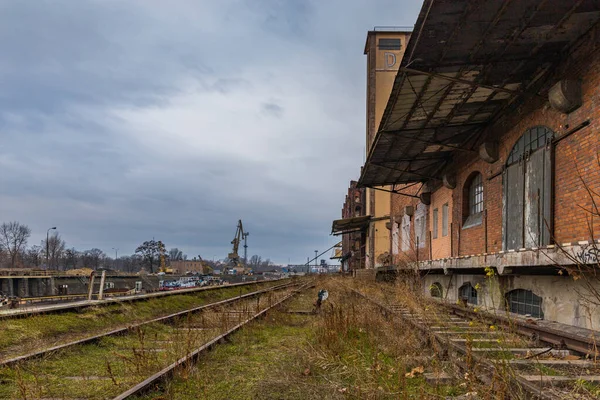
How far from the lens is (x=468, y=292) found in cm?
1320

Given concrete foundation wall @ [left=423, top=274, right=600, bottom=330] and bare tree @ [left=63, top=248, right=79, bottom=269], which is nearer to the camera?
concrete foundation wall @ [left=423, top=274, right=600, bottom=330]

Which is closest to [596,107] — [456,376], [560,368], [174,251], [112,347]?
[560,368]

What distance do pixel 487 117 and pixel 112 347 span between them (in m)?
11.2

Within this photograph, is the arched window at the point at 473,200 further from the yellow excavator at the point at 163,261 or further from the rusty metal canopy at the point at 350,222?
the yellow excavator at the point at 163,261

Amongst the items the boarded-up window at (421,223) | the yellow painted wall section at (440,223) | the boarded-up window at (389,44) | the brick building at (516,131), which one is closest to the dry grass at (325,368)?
the brick building at (516,131)

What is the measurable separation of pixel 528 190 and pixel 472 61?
134 inches

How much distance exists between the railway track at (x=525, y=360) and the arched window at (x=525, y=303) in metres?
2.05

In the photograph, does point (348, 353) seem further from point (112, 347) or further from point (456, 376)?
point (112, 347)

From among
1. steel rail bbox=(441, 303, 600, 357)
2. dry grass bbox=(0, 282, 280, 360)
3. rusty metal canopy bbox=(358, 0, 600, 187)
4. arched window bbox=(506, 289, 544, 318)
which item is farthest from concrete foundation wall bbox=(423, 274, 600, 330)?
dry grass bbox=(0, 282, 280, 360)

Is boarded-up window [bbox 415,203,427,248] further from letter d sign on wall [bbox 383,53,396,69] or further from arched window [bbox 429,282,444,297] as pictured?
letter d sign on wall [bbox 383,53,396,69]

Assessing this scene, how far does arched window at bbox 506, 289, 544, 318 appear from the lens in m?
8.98

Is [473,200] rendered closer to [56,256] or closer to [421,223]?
[421,223]

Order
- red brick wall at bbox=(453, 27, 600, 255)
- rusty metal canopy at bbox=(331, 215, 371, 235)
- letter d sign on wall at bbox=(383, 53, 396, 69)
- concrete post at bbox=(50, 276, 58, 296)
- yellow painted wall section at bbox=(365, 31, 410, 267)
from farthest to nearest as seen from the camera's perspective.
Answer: concrete post at bbox=(50, 276, 58, 296)
letter d sign on wall at bbox=(383, 53, 396, 69)
yellow painted wall section at bbox=(365, 31, 410, 267)
rusty metal canopy at bbox=(331, 215, 371, 235)
red brick wall at bbox=(453, 27, 600, 255)

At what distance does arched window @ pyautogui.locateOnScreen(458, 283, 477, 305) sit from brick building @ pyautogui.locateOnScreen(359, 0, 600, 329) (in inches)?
1.5
